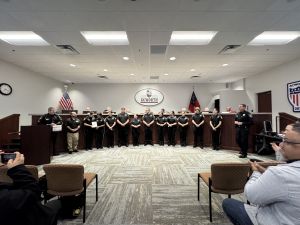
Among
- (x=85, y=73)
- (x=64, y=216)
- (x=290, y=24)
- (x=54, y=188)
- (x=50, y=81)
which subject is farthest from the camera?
(x=50, y=81)

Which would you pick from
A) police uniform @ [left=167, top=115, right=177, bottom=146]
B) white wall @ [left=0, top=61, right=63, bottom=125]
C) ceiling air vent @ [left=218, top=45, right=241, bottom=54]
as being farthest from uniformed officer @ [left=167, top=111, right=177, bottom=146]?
white wall @ [left=0, top=61, right=63, bottom=125]

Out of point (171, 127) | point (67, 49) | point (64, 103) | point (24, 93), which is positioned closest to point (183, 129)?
point (171, 127)

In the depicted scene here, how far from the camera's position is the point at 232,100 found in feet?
36.3

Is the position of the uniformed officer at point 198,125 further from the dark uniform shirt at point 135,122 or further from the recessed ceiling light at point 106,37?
the recessed ceiling light at point 106,37

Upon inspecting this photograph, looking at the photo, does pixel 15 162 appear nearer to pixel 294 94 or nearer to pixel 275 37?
pixel 275 37

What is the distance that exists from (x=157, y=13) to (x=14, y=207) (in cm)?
378

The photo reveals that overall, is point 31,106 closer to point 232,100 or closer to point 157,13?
point 157,13

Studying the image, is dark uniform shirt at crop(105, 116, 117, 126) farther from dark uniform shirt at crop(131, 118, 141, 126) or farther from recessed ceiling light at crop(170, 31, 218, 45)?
recessed ceiling light at crop(170, 31, 218, 45)

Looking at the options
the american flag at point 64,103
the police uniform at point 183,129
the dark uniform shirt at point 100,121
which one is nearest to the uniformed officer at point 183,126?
the police uniform at point 183,129

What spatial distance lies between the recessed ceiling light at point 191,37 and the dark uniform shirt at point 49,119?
4474 millimetres

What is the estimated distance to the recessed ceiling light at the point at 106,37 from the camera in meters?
4.94

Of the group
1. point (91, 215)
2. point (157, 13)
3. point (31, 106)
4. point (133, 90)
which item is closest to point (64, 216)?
point (91, 215)

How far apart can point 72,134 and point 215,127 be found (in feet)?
17.2

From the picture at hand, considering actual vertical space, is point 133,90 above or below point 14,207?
above
